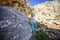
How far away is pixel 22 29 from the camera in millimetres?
1131

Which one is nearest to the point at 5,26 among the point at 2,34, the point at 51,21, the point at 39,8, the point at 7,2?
the point at 2,34

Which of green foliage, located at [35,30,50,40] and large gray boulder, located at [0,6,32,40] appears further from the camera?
green foliage, located at [35,30,50,40]

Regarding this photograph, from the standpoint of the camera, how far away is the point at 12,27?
109cm

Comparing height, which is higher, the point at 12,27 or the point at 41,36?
the point at 12,27

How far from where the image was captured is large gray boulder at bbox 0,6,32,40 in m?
1.05

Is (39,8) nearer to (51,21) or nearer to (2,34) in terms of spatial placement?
(51,21)

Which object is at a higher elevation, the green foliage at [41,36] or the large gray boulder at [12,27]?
the large gray boulder at [12,27]

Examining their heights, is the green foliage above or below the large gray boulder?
below

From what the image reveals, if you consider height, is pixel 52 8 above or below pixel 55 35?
above

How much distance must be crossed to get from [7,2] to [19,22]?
23.4 inches

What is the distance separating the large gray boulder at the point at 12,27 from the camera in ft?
3.46

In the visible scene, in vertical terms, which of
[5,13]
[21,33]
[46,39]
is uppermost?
[5,13]

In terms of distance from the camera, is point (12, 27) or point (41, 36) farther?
point (41, 36)

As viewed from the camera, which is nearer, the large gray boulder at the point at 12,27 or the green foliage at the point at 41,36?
the large gray boulder at the point at 12,27
